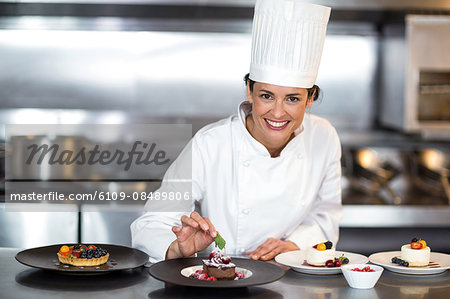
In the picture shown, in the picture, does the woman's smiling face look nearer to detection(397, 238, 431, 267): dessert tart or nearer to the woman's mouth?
the woman's mouth

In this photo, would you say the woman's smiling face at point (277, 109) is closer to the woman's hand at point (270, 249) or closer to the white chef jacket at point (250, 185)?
the white chef jacket at point (250, 185)

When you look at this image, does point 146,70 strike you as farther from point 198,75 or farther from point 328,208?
point 328,208

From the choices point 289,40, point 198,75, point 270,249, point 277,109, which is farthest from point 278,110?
point 198,75

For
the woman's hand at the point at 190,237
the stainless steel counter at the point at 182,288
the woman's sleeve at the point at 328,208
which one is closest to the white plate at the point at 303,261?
the stainless steel counter at the point at 182,288

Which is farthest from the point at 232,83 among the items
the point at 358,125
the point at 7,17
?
the point at 7,17

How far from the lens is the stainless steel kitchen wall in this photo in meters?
4.55

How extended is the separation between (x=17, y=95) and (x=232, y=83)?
148 centimetres

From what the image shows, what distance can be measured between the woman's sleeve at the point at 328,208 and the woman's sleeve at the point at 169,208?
0.44 m

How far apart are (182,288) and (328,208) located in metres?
0.98

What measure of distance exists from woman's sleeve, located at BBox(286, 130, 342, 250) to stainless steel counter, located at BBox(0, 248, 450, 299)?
1.88 feet

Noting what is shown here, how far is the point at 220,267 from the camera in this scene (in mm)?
1841

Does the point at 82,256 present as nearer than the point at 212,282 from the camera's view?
No

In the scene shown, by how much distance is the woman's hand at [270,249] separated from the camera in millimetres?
2279

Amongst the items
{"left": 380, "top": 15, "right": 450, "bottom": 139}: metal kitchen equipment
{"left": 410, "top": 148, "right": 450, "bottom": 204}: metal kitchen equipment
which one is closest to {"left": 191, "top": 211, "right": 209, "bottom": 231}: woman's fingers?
{"left": 380, "top": 15, "right": 450, "bottom": 139}: metal kitchen equipment
